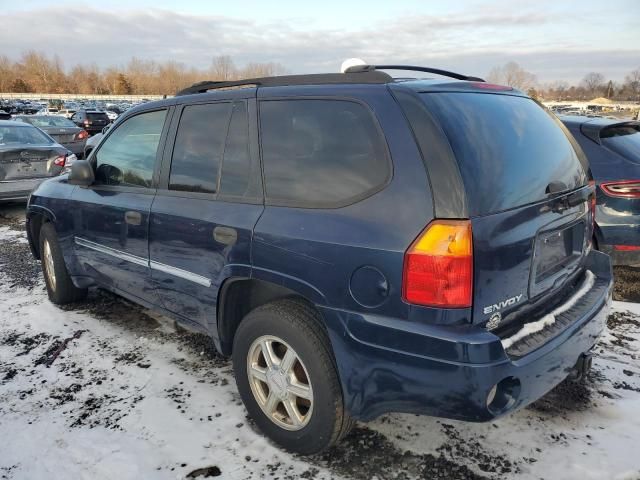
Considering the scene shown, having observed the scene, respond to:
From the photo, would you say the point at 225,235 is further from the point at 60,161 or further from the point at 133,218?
the point at 60,161

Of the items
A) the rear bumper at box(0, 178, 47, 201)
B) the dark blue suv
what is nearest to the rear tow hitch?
the dark blue suv

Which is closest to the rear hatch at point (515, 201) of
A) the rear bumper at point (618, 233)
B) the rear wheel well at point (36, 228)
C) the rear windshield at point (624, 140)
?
the rear bumper at point (618, 233)

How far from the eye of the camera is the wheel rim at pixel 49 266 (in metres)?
4.50

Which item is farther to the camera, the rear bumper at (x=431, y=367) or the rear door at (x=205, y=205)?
the rear door at (x=205, y=205)

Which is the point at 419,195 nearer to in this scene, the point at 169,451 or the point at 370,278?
the point at 370,278

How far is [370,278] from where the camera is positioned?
2.06m

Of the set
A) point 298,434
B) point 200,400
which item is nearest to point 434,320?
point 298,434

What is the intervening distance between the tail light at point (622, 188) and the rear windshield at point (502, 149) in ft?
6.50

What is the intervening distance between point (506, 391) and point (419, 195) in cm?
88

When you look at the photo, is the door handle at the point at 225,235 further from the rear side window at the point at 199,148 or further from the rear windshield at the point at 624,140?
the rear windshield at the point at 624,140

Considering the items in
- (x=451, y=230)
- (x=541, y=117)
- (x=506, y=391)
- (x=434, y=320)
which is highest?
(x=541, y=117)

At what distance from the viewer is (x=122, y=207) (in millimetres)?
3430

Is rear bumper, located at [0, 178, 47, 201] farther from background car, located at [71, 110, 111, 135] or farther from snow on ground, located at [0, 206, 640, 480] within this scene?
background car, located at [71, 110, 111, 135]

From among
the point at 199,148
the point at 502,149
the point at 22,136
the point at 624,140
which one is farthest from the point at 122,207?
the point at 22,136
